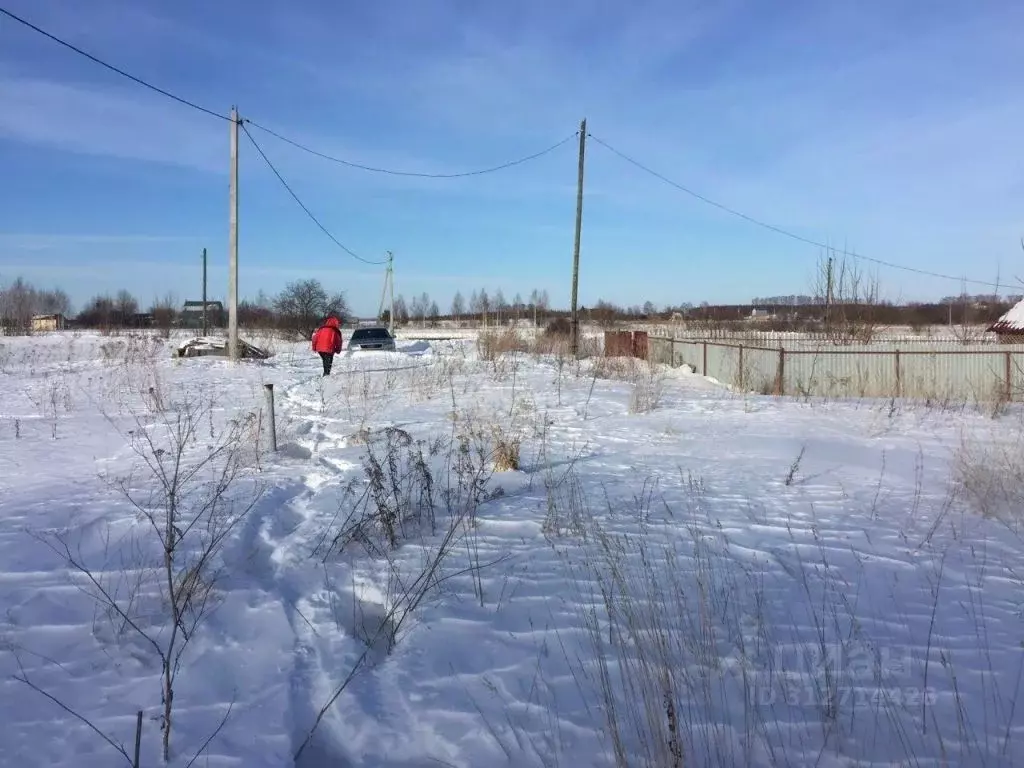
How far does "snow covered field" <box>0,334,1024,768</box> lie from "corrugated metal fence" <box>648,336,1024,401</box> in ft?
28.5

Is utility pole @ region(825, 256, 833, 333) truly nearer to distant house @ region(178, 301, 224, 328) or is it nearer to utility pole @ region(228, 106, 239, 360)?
utility pole @ region(228, 106, 239, 360)

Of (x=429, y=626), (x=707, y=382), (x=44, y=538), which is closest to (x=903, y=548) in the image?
(x=429, y=626)

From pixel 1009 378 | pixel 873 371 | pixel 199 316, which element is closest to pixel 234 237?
pixel 873 371

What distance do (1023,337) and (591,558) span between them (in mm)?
26569

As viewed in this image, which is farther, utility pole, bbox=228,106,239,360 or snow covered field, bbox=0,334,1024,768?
utility pole, bbox=228,106,239,360

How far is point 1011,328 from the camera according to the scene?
22.7 m

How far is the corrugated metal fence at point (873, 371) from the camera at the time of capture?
51.5 ft

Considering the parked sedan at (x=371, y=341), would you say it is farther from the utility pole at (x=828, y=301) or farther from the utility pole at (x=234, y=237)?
the utility pole at (x=828, y=301)

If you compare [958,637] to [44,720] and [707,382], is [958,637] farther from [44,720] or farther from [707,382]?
[707,382]

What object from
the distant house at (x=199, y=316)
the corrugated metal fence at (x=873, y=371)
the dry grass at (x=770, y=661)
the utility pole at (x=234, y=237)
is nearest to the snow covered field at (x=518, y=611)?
the dry grass at (x=770, y=661)

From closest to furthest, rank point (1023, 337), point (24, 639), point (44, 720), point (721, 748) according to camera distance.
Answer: point (721, 748)
point (44, 720)
point (24, 639)
point (1023, 337)

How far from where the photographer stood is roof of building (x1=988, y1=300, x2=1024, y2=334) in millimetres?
22578

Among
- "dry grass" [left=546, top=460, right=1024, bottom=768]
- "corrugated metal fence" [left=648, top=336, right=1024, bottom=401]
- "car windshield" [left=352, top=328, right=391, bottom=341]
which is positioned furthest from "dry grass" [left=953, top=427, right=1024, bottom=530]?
"car windshield" [left=352, top=328, right=391, bottom=341]

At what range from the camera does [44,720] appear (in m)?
2.61
